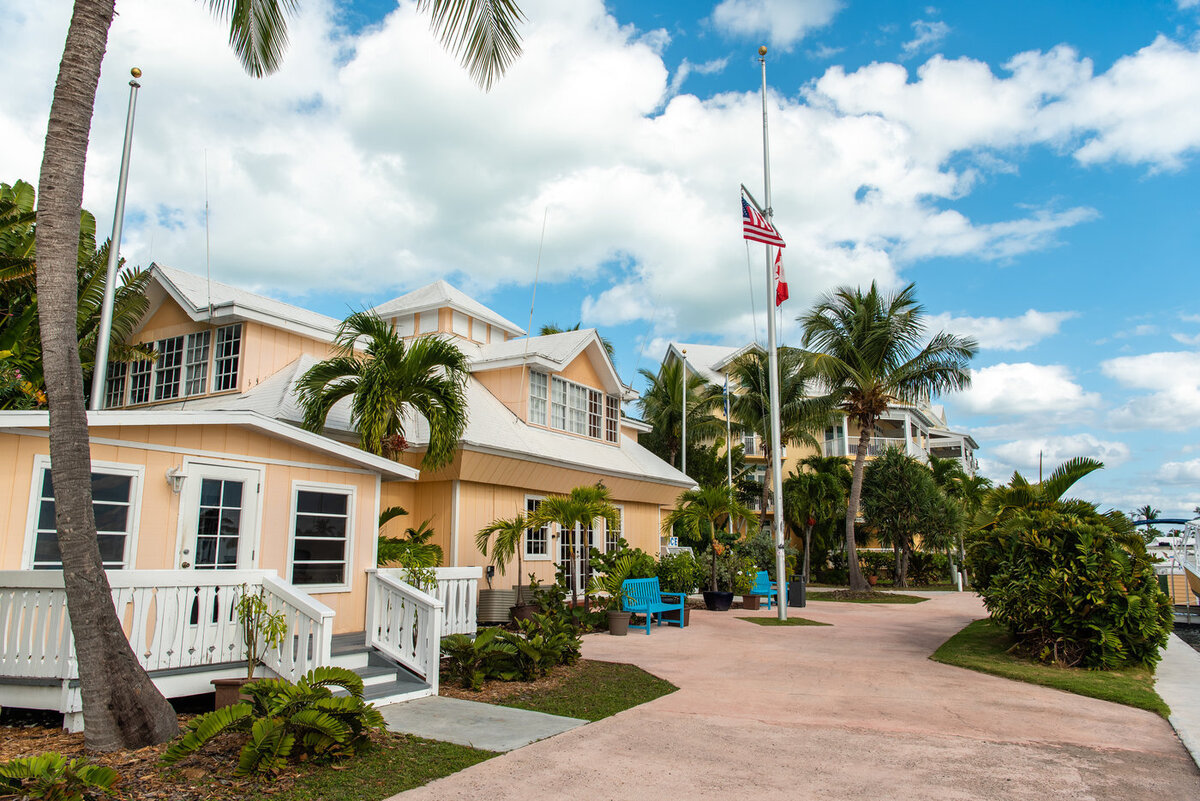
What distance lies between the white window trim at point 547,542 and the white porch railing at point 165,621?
902 cm

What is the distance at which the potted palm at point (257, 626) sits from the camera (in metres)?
7.56

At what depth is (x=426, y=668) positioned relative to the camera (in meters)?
8.88

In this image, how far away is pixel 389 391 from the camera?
12477mm

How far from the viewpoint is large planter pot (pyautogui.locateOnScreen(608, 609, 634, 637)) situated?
14492mm

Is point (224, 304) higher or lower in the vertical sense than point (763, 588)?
higher

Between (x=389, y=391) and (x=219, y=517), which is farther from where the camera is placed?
(x=389, y=391)

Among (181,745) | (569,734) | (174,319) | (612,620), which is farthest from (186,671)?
(174,319)

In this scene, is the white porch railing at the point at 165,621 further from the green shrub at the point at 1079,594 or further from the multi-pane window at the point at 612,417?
the multi-pane window at the point at 612,417

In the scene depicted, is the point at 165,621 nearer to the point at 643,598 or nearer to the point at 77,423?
the point at 77,423

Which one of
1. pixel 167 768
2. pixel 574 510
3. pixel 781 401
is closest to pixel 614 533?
pixel 574 510

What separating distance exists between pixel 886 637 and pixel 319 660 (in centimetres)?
1083

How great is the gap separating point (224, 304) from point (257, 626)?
925 centimetres

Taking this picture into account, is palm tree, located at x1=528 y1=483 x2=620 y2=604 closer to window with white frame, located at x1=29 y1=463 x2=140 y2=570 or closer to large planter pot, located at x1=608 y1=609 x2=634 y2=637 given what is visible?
large planter pot, located at x1=608 y1=609 x2=634 y2=637

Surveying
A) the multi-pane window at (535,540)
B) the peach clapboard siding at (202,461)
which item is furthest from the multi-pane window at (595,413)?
the peach clapboard siding at (202,461)
